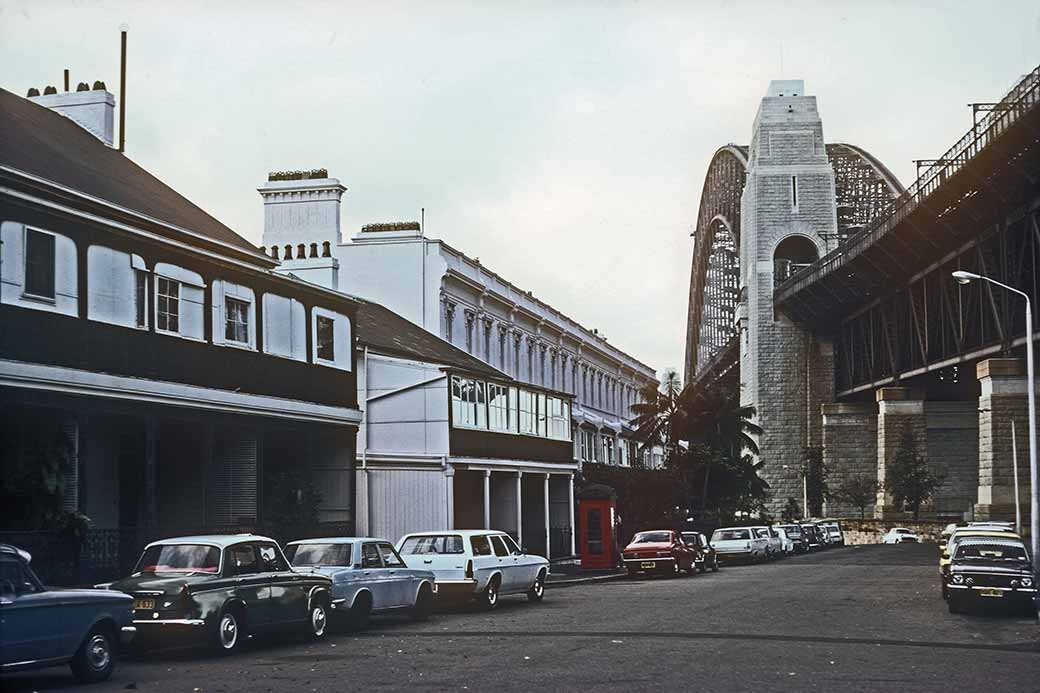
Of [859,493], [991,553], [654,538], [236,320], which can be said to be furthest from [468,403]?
[859,493]

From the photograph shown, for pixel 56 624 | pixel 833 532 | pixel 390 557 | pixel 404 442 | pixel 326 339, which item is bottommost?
pixel 833 532

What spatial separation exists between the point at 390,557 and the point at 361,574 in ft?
5.41

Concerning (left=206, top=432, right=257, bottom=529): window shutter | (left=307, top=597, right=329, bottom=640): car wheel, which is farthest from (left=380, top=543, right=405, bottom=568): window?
(left=206, top=432, right=257, bottom=529): window shutter

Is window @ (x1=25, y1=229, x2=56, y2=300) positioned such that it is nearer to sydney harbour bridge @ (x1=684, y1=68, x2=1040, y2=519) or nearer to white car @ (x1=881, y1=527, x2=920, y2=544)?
sydney harbour bridge @ (x1=684, y1=68, x2=1040, y2=519)

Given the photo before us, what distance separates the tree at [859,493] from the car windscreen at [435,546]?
64.6 m

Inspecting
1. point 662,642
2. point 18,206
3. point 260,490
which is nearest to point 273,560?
point 662,642

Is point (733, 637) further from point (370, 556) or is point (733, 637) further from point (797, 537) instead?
point (797, 537)

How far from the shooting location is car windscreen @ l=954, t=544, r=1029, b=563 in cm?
2908

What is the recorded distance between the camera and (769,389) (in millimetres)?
102000

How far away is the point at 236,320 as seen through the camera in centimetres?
3416

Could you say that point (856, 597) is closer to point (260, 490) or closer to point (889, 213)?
point (260, 490)

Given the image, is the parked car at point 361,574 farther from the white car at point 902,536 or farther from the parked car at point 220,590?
the white car at point 902,536

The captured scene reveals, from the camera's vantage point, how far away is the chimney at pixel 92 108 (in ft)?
126

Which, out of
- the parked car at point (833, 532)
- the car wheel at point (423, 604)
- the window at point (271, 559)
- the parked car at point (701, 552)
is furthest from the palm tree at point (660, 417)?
the window at point (271, 559)
